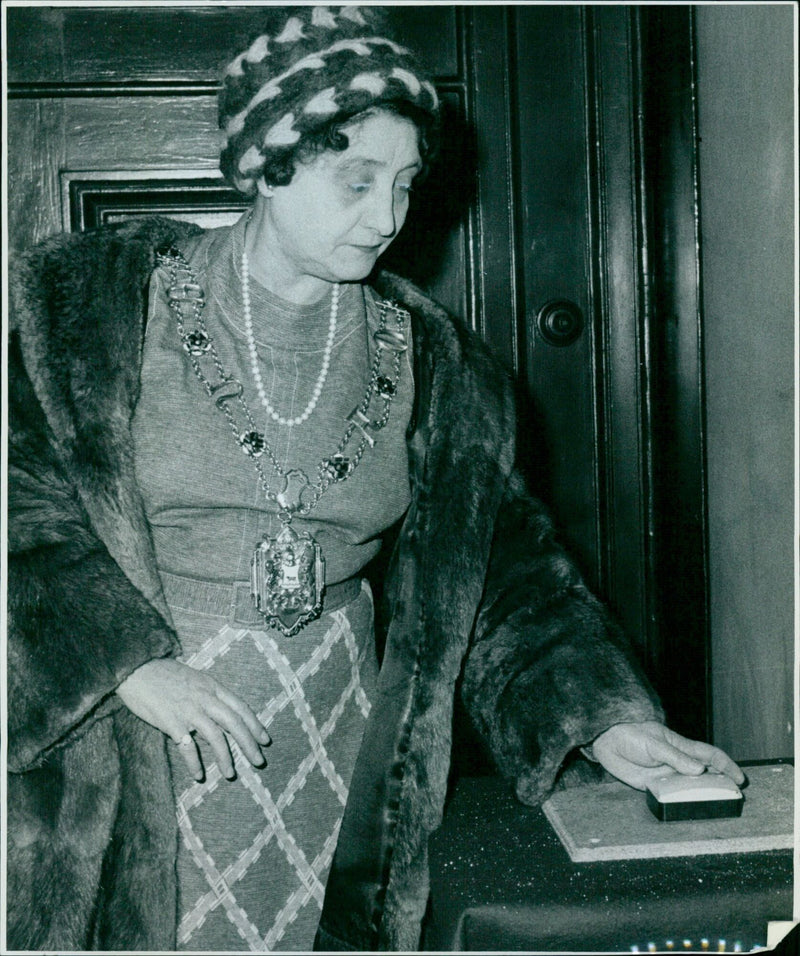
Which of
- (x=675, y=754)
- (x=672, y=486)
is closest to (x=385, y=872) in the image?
(x=675, y=754)

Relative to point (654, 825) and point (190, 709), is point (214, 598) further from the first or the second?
point (654, 825)

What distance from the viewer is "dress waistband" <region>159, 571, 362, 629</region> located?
95 cm

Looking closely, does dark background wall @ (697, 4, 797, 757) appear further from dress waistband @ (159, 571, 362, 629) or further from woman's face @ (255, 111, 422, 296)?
dress waistband @ (159, 571, 362, 629)

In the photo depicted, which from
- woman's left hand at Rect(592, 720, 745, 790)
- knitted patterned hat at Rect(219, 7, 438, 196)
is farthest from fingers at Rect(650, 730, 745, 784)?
knitted patterned hat at Rect(219, 7, 438, 196)

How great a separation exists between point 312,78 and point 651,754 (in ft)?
2.23

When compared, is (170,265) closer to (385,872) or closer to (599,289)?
(385,872)

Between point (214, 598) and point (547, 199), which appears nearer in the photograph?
point (214, 598)

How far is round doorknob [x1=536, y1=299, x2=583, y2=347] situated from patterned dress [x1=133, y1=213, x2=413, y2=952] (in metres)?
0.56

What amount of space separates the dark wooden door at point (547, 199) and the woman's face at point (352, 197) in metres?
0.56

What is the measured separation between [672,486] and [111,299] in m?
0.94

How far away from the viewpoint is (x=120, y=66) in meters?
1.39

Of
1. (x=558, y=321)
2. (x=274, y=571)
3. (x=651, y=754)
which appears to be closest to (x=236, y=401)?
(x=274, y=571)

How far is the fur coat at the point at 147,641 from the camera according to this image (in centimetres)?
85

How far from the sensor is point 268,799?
3.09ft
